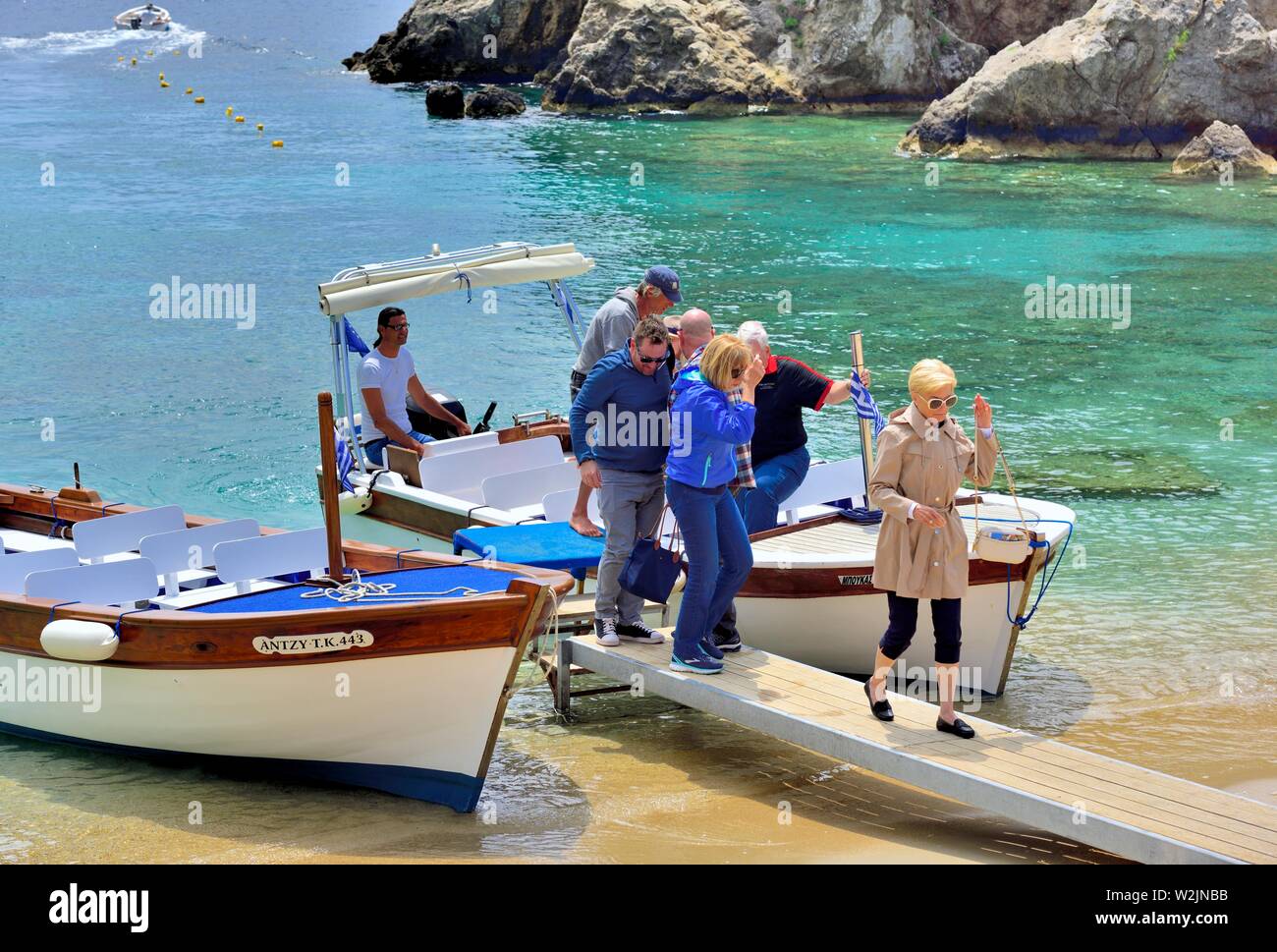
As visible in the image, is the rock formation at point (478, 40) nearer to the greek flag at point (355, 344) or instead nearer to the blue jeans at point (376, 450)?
the greek flag at point (355, 344)

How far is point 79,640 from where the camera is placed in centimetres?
729

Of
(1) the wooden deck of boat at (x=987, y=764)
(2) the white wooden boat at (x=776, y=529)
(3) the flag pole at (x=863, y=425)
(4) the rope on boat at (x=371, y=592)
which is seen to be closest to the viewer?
(1) the wooden deck of boat at (x=987, y=764)

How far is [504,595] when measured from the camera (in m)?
6.91

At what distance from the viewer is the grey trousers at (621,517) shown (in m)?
7.66

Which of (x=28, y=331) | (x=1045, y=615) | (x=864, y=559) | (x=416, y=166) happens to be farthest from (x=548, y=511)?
(x=416, y=166)

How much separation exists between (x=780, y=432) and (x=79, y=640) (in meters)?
4.08

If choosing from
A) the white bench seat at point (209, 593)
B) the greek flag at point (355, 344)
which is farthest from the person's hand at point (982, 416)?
the greek flag at point (355, 344)

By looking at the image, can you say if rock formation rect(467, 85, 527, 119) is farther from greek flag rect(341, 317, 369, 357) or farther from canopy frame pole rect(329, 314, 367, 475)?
canopy frame pole rect(329, 314, 367, 475)

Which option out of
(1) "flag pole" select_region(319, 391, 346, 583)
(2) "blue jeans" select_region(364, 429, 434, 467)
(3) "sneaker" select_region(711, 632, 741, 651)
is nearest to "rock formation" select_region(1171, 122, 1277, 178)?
(2) "blue jeans" select_region(364, 429, 434, 467)

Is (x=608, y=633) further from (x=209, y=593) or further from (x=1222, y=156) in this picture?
(x=1222, y=156)

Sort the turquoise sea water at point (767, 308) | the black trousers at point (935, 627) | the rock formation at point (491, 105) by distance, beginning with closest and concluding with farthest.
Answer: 1. the black trousers at point (935, 627)
2. the turquoise sea water at point (767, 308)
3. the rock formation at point (491, 105)

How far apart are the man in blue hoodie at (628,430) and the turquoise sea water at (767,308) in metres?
2.63

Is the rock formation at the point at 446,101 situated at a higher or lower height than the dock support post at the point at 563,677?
higher
